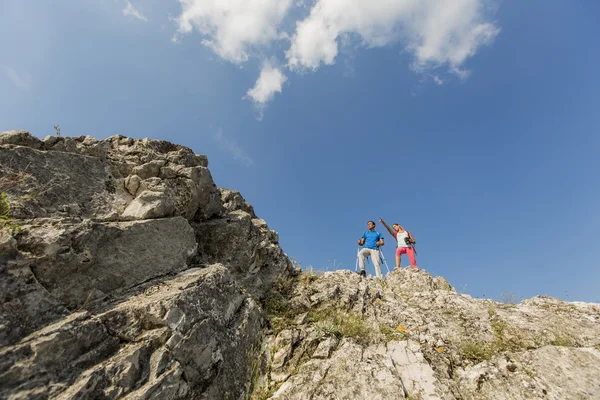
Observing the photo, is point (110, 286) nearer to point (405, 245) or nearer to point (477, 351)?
point (477, 351)

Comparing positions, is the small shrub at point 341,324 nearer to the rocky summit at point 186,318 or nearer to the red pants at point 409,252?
the rocky summit at point 186,318

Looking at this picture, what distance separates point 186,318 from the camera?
5855 millimetres

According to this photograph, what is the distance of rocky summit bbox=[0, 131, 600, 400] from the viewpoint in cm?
479

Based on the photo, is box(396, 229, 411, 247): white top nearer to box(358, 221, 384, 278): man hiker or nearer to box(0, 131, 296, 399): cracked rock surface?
box(358, 221, 384, 278): man hiker

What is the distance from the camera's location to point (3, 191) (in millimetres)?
5820

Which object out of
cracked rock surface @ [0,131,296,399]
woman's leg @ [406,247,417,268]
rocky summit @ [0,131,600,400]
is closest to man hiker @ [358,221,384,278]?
woman's leg @ [406,247,417,268]

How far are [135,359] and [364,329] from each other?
5752 millimetres

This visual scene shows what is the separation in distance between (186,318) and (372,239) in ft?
39.8

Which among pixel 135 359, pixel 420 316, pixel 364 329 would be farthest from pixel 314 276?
pixel 135 359

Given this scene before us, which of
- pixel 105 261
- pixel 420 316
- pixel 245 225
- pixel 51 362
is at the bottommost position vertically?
pixel 51 362

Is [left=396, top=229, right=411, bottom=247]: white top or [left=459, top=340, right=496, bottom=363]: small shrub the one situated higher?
[left=396, top=229, right=411, bottom=247]: white top

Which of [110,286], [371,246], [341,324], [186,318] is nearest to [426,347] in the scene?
[341,324]

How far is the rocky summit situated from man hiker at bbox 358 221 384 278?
17.4 feet

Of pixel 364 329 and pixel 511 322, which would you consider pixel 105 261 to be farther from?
pixel 511 322
